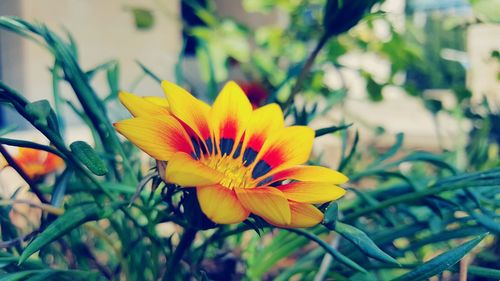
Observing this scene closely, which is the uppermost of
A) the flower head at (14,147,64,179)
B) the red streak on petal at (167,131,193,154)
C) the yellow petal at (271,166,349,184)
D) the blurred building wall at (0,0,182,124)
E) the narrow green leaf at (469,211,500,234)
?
the red streak on petal at (167,131,193,154)

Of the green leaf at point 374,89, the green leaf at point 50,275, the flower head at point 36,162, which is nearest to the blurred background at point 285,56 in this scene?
the green leaf at point 374,89

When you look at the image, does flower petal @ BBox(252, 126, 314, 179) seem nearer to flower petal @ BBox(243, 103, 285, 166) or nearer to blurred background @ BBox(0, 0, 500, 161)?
flower petal @ BBox(243, 103, 285, 166)

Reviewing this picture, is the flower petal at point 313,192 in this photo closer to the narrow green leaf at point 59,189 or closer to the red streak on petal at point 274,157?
the red streak on petal at point 274,157

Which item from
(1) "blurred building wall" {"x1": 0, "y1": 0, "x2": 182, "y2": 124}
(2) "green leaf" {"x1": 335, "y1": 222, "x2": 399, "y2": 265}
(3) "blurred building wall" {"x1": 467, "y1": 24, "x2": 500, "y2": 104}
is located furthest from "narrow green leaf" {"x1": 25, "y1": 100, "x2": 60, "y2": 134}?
(1) "blurred building wall" {"x1": 0, "y1": 0, "x2": 182, "y2": 124}

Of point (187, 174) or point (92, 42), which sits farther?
point (92, 42)

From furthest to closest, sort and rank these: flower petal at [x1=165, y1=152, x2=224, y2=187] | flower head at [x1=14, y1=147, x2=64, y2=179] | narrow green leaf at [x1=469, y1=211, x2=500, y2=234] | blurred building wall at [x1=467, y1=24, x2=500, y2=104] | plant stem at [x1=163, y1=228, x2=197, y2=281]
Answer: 1. blurred building wall at [x1=467, y1=24, x2=500, y2=104]
2. flower head at [x1=14, y1=147, x2=64, y2=179]
3. narrow green leaf at [x1=469, y1=211, x2=500, y2=234]
4. plant stem at [x1=163, y1=228, x2=197, y2=281]
5. flower petal at [x1=165, y1=152, x2=224, y2=187]

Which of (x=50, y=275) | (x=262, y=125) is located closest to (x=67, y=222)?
(x=50, y=275)

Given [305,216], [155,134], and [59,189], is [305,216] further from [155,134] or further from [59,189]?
[59,189]
